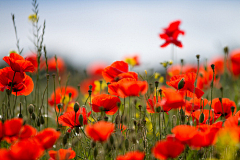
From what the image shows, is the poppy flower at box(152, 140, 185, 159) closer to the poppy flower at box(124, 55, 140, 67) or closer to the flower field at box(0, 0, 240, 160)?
the flower field at box(0, 0, 240, 160)

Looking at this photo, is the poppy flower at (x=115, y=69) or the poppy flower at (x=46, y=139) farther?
the poppy flower at (x=115, y=69)

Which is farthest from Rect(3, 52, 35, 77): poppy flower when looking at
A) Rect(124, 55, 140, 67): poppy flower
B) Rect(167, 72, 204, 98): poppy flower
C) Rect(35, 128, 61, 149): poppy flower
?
Rect(124, 55, 140, 67): poppy flower

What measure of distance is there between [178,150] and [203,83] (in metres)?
1.98

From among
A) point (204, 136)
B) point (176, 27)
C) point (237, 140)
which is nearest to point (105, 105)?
point (204, 136)

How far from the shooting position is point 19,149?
811mm

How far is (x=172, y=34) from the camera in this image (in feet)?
9.52

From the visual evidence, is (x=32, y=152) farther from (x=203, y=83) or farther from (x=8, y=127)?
(x=203, y=83)

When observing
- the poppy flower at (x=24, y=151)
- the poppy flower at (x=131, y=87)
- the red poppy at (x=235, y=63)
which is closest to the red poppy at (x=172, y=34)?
the red poppy at (x=235, y=63)

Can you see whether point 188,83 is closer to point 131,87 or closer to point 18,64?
point 131,87

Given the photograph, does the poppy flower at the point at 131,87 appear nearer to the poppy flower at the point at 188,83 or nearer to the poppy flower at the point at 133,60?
the poppy flower at the point at 188,83

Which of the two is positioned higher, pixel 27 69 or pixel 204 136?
pixel 27 69

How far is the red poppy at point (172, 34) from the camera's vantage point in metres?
2.87

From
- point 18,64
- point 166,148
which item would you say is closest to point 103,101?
point 18,64

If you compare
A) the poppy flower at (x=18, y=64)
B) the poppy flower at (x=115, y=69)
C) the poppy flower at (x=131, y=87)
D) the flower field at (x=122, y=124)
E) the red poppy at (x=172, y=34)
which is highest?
the red poppy at (x=172, y=34)
